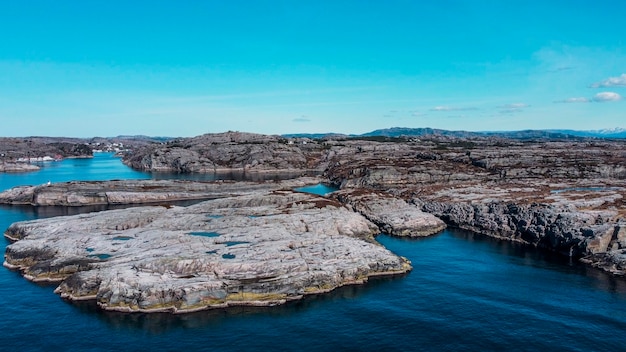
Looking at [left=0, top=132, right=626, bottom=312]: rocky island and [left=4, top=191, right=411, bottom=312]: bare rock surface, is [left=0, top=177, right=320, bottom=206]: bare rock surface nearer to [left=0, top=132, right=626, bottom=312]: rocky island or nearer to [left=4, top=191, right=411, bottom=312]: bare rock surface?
[left=0, top=132, right=626, bottom=312]: rocky island

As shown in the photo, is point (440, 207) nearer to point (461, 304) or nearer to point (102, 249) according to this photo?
point (461, 304)

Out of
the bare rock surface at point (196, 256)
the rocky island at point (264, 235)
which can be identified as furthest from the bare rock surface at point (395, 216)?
the bare rock surface at point (196, 256)

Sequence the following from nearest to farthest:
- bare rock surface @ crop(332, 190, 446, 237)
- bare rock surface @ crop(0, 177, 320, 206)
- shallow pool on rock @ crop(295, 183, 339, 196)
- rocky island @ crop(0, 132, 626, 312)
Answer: rocky island @ crop(0, 132, 626, 312), bare rock surface @ crop(332, 190, 446, 237), bare rock surface @ crop(0, 177, 320, 206), shallow pool on rock @ crop(295, 183, 339, 196)

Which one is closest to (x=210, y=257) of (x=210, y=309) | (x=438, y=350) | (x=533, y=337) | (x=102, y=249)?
(x=210, y=309)

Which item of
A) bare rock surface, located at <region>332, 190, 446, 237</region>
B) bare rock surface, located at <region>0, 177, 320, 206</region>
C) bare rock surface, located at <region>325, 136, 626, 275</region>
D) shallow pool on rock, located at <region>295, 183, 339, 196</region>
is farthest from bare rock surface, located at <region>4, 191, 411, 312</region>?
shallow pool on rock, located at <region>295, 183, 339, 196</region>

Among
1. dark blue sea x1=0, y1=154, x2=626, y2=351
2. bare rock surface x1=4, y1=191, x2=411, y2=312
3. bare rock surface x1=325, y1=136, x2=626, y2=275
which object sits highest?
bare rock surface x1=325, y1=136, x2=626, y2=275

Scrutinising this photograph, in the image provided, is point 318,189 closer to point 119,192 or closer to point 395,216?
point 119,192
